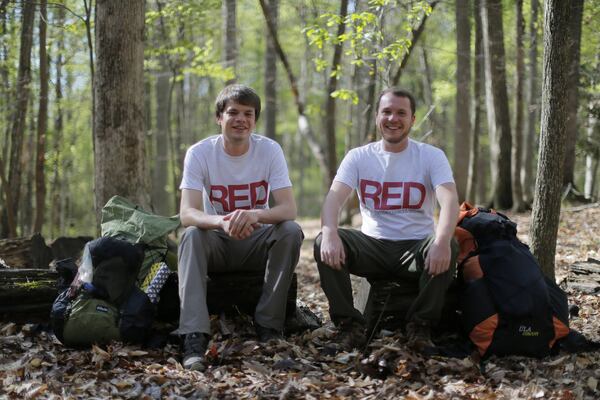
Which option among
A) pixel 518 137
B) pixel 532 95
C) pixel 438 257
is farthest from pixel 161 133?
pixel 438 257

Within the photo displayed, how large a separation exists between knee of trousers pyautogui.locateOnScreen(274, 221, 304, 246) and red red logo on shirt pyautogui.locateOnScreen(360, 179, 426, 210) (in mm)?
562

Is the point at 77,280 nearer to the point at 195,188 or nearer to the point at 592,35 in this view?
the point at 195,188

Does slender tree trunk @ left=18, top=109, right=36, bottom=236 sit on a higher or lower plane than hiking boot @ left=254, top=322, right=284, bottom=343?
higher

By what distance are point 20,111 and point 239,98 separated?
7.33m

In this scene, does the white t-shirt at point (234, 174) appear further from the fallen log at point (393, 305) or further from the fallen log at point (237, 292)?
the fallen log at point (393, 305)

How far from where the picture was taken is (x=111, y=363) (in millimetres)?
3713

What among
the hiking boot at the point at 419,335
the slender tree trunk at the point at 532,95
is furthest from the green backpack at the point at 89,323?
the slender tree trunk at the point at 532,95

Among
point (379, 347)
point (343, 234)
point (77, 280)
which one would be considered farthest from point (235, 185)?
point (379, 347)

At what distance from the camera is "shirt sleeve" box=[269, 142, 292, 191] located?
4.27 metres

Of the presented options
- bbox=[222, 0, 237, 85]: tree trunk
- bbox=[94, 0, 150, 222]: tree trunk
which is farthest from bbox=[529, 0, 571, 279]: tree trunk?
bbox=[222, 0, 237, 85]: tree trunk

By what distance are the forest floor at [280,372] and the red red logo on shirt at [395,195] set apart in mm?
906

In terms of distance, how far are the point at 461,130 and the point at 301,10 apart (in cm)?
438

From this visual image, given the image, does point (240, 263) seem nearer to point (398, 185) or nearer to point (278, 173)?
point (278, 173)

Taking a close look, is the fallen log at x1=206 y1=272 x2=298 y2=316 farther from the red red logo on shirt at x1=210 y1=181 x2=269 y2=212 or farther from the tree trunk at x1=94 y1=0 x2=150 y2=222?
the tree trunk at x1=94 y1=0 x2=150 y2=222
